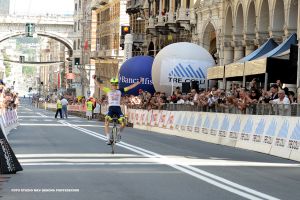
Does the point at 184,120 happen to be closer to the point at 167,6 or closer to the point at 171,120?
the point at 171,120

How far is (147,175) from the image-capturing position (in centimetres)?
1611

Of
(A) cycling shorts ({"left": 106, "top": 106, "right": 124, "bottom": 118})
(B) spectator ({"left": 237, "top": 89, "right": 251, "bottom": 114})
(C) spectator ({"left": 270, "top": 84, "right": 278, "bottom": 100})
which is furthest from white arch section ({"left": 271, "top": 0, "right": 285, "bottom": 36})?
(A) cycling shorts ({"left": 106, "top": 106, "right": 124, "bottom": 118})

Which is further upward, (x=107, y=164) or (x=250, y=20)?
(x=250, y=20)

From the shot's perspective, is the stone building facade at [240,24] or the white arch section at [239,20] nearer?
the stone building facade at [240,24]

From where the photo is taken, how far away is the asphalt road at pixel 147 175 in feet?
42.9

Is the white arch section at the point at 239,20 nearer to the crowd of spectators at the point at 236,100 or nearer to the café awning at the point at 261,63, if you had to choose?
the crowd of spectators at the point at 236,100

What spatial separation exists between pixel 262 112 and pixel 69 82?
138 metres

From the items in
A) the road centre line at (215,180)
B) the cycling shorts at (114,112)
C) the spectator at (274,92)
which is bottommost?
the road centre line at (215,180)

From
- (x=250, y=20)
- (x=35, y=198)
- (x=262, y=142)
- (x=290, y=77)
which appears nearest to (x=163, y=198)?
(x=35, y=198)

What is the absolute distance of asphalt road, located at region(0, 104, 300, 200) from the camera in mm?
13086

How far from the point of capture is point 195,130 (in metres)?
34.7

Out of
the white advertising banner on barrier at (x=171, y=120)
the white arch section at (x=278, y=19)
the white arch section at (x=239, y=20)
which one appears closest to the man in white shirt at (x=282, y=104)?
the white advertising banner on barrier at (x=171, y=120)

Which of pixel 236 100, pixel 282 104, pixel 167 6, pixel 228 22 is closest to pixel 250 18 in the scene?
pixel 228 22

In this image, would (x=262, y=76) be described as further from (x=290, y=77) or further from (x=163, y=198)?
(x=163, y=198)
